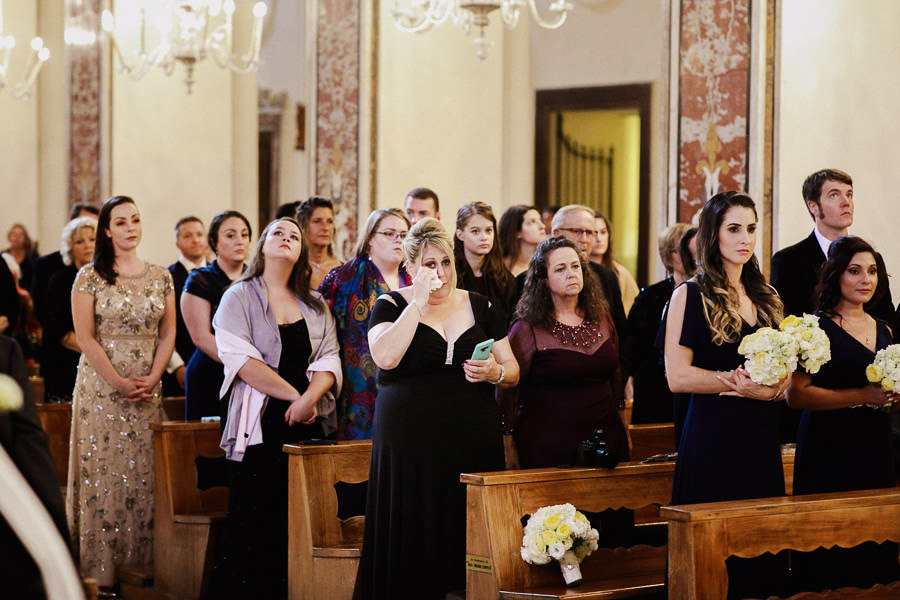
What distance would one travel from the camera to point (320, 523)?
4.65 m

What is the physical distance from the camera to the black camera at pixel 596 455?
162 inches

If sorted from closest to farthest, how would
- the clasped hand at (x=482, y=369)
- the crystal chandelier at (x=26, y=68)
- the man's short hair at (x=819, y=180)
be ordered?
the clasped hand at (x=482, y=369) → the man's short hair at (x=819, y=180) → the crystal chandelier at (x=26, y=68)

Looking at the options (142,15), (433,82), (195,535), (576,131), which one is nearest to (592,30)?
(576,131)

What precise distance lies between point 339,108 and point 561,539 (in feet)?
18.0

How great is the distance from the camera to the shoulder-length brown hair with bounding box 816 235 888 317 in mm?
4125

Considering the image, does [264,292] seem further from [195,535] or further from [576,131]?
[576,131]

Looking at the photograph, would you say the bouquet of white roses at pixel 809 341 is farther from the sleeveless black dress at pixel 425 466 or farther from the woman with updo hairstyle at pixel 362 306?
the woman with updo hairstyle at pixel 362 306

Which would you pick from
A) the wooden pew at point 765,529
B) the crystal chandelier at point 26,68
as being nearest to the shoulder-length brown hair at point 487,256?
the wooden pew at point 765,529

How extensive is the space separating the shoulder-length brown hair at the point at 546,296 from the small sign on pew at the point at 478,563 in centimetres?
96

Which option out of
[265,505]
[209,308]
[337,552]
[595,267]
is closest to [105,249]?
[209,308]

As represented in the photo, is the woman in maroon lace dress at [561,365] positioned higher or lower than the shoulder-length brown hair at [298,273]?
lower

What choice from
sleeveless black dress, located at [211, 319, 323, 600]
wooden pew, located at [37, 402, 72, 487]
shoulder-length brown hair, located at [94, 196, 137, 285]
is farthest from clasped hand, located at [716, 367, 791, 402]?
wooden pew, located at [37, 402, 72, 487]

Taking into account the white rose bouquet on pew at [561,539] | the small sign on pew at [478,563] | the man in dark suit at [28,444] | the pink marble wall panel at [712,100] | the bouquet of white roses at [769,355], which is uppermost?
the pink marble wall panel at [712,100]

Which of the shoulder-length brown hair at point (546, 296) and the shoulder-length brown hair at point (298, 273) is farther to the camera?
the shoulder-length brown hair at point (298, 273)
